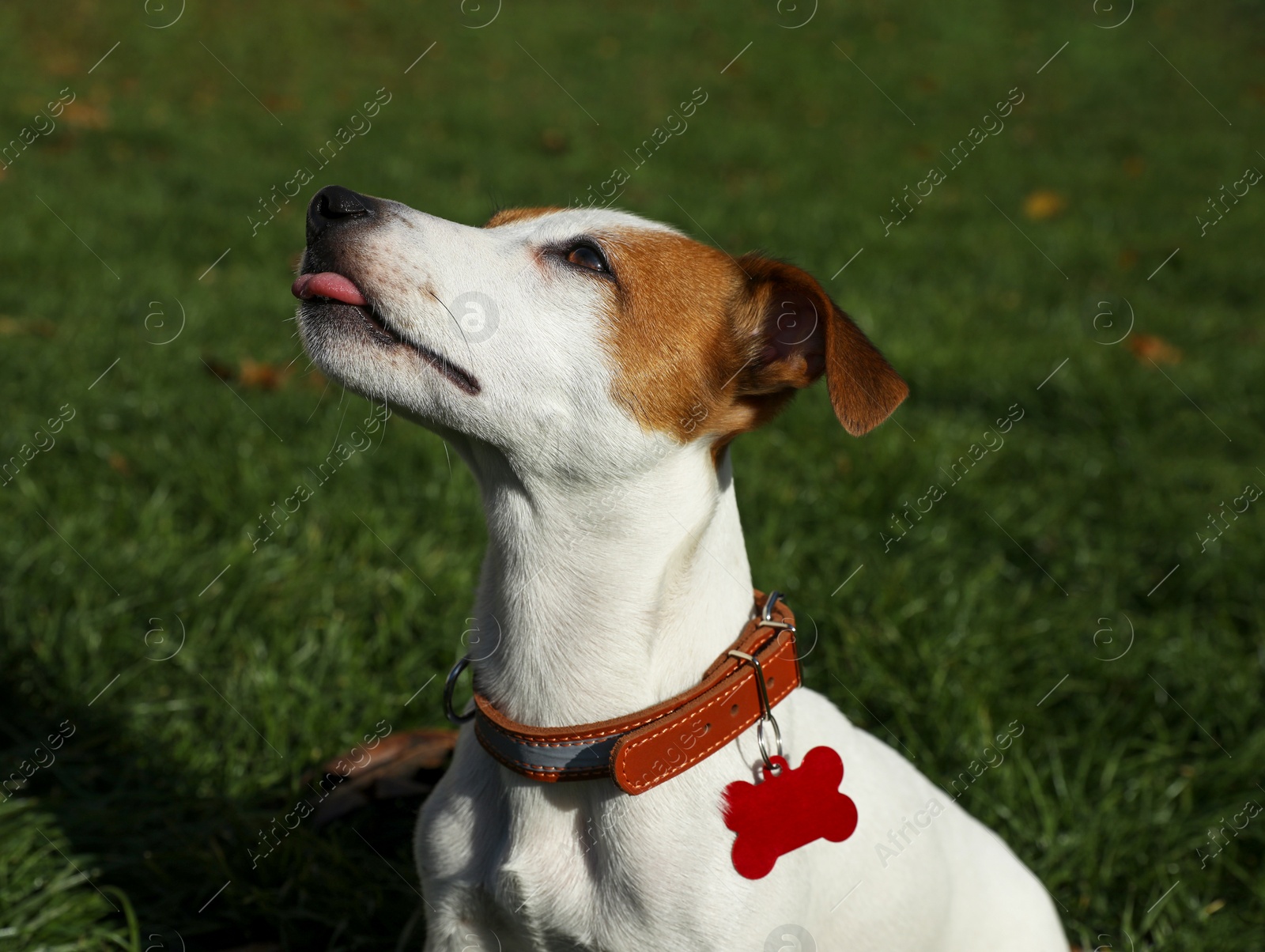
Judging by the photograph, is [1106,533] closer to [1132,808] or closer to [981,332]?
[1132,808]

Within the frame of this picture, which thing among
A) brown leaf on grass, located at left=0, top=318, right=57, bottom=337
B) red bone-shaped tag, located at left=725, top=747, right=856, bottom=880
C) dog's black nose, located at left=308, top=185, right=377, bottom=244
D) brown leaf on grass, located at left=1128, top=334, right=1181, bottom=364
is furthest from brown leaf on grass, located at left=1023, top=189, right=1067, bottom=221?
dog's black nose, located at left=308, top=185, right=377, bottom=244

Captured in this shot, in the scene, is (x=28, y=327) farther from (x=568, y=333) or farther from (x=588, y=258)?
(x=568, y=333)

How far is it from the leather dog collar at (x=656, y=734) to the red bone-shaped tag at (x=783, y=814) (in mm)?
64

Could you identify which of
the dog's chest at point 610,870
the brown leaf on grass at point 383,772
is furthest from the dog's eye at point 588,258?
the brown leaf on grass at point 383,772

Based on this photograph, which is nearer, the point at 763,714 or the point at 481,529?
the point at 763,714

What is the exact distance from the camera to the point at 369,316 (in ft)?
6.67

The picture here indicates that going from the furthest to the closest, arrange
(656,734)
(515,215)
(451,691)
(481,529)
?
(481,529) → (515,215) → (451,691) → (656,734)

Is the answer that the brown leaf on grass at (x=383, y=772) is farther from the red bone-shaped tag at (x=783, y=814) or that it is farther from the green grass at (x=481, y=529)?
the red bone-shaped tag at (x=783, y=814)

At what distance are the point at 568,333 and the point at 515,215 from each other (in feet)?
2.08

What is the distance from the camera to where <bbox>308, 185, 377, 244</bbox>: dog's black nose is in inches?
80.5

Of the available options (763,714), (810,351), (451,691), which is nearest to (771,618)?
(763,714)

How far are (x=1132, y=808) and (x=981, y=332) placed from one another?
13.0 ft

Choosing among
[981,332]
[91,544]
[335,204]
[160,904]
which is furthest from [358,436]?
[981,332]

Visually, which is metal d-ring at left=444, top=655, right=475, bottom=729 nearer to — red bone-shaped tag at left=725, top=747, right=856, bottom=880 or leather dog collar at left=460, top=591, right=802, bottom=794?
leather dog collar at left=460, top=591, right=802, bottom=794
